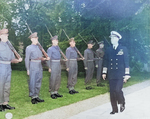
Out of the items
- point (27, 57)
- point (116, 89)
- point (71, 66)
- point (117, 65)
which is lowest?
point (116, 89)

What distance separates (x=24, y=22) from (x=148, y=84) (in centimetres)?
349

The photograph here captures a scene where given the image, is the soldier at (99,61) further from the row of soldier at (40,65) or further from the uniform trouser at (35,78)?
the uniform trouser at (35,78)

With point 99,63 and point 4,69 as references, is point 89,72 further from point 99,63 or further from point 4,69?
point 4,69

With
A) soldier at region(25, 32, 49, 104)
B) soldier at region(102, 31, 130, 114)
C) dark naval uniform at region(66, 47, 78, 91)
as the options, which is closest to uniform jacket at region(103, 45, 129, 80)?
soldier at region(102, 31, 130, 114)

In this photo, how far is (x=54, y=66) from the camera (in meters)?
5.15

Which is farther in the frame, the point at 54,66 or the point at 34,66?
the point at 54,66

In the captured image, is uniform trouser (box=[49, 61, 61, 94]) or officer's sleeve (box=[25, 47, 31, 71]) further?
uniform trouser (box=[49, 61, 61, 94])

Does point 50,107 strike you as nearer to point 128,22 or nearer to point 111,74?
point 111,74

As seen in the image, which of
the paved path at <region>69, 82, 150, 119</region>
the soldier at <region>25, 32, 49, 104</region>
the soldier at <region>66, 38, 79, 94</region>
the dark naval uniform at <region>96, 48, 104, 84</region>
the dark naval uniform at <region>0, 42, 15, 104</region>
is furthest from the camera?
the dark naval uniform at <region>96, 48, 104, 84</region>

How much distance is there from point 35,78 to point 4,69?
744 millimetres

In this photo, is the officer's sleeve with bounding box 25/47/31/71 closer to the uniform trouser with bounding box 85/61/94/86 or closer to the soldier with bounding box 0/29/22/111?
the soldier with bounding box 0/29/22/111

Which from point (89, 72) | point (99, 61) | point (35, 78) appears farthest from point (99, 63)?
point (35, 78)

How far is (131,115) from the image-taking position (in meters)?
4.44

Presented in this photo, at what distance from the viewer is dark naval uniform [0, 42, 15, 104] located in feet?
13.2
